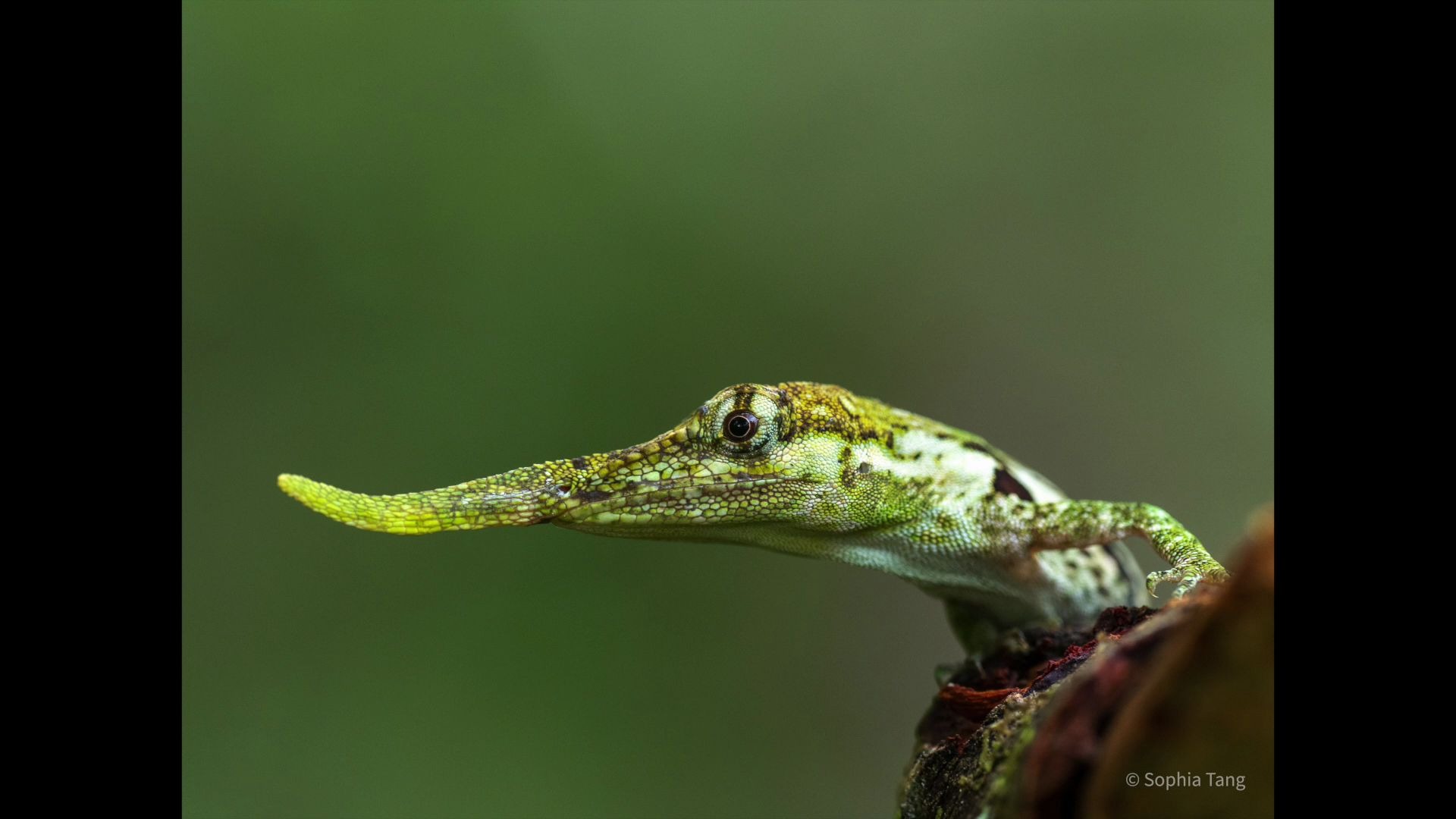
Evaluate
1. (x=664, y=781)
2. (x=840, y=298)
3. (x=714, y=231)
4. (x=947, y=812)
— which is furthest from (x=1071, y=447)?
(x=947, y=812)

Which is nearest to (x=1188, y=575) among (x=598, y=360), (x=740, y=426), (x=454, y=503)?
(x=740, y=426)

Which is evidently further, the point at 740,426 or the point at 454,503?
the point at 740,426

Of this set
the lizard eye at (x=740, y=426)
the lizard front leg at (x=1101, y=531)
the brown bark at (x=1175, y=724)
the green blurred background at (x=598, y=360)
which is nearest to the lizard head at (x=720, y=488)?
the lizard eye at (x=740, y=426)

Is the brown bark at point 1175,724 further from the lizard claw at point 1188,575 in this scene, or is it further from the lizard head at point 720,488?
the lizard head at point 720,488

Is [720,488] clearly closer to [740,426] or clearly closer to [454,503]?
[740,426]

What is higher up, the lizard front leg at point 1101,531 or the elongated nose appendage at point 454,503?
the elongated nose appendage at point 454,503

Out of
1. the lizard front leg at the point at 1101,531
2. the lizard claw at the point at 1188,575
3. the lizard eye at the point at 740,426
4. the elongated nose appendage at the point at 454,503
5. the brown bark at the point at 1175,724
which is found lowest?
the brown bark at the point at 1175,724

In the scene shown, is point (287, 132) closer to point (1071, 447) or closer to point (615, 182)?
point (615, 182)

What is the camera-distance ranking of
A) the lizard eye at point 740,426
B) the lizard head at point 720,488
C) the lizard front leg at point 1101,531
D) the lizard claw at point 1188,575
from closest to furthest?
the lizard claw at point 1188,575 → the lizard front leg at point 1101,531 → the lizard head at point 720,488 → the lizard eye at point 740,426

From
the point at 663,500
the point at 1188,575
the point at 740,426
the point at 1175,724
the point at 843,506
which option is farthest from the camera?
the point at 843,506
